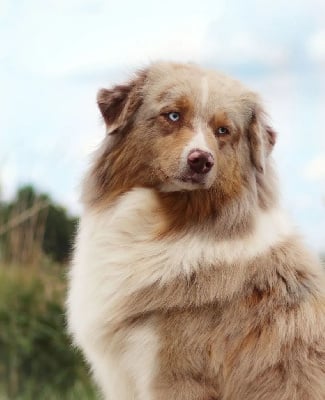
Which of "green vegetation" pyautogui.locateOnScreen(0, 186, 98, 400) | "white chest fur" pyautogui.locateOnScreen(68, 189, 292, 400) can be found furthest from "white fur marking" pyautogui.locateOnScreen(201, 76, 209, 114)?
"green vegetation" pyautogui.locateOnScreen(0, 186, 98, 400)

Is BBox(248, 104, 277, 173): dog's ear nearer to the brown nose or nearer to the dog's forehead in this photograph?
the dog's forehead

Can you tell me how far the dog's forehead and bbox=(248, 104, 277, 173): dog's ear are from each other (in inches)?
3.5

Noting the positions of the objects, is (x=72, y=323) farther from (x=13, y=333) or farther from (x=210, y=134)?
(x=13, y=333)

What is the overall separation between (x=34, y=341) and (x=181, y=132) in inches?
227

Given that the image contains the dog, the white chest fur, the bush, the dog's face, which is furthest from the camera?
the bush

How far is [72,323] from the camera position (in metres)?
5.26

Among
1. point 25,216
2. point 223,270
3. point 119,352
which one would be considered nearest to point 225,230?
point 223,270

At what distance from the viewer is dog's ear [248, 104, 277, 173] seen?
15.7ft

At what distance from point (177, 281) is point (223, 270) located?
0.25 metres

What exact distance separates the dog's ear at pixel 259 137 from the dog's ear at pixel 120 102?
2.05 ft

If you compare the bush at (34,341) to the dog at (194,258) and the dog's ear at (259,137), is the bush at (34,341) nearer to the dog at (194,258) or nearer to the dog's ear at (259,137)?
the dog at (194,258)

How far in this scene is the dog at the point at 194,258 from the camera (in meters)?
4.64

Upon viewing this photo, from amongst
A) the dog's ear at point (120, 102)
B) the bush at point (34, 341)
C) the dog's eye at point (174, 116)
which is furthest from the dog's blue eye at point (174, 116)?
the bush at point (34, 341)

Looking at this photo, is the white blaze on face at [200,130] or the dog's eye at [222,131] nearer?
the white blaze on face at [200,130]
